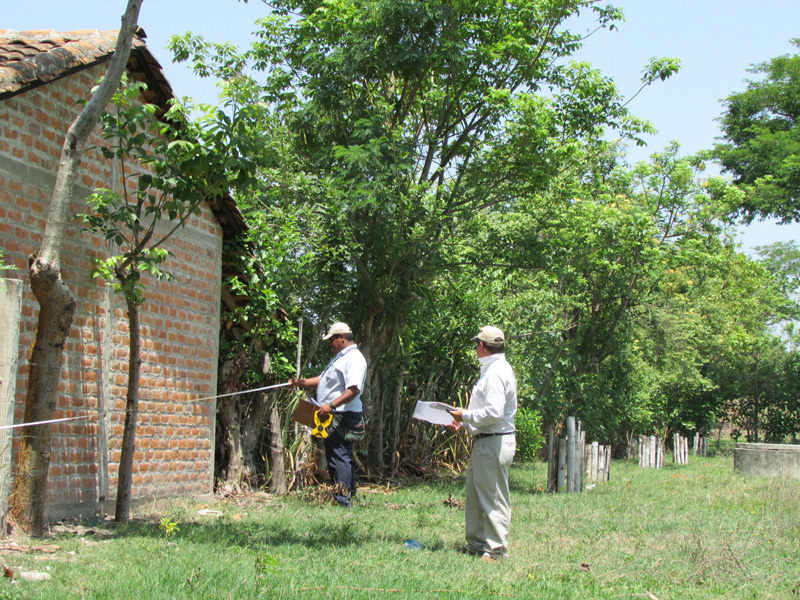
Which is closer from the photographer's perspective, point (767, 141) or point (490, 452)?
point (490, 452)

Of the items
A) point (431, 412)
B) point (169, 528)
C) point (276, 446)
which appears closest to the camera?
point (169, 528)

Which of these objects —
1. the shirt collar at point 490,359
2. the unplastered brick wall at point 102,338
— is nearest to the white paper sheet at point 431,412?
the shirt collar at point 490,359

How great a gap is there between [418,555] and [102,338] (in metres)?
3.84

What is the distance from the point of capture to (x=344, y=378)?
884 centimetres

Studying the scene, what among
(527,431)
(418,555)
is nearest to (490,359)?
(418,555)

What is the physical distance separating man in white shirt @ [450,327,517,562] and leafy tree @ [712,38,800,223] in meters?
22.5

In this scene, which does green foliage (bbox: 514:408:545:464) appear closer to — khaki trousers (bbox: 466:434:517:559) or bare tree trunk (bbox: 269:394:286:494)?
bare tree trunk (bbox: 269:394:286:494)

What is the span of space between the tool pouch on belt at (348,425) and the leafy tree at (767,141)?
70.2ft

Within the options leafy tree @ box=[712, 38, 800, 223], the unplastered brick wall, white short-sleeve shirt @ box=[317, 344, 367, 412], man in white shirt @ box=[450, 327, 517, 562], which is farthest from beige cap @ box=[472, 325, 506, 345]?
leafy tree @ box=[712, 38, 800, 223]

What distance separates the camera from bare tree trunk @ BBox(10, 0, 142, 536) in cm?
604

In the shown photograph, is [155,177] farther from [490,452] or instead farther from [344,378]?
[490,452]

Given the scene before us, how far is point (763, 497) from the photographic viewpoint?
422 inches

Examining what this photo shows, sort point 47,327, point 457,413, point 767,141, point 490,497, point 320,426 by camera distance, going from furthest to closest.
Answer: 1. point 767,141
2. point 320,426
3. point 457,413
4. point 490,497
5. point 47,327

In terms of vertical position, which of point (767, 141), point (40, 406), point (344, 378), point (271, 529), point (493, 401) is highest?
point (767, 141)
